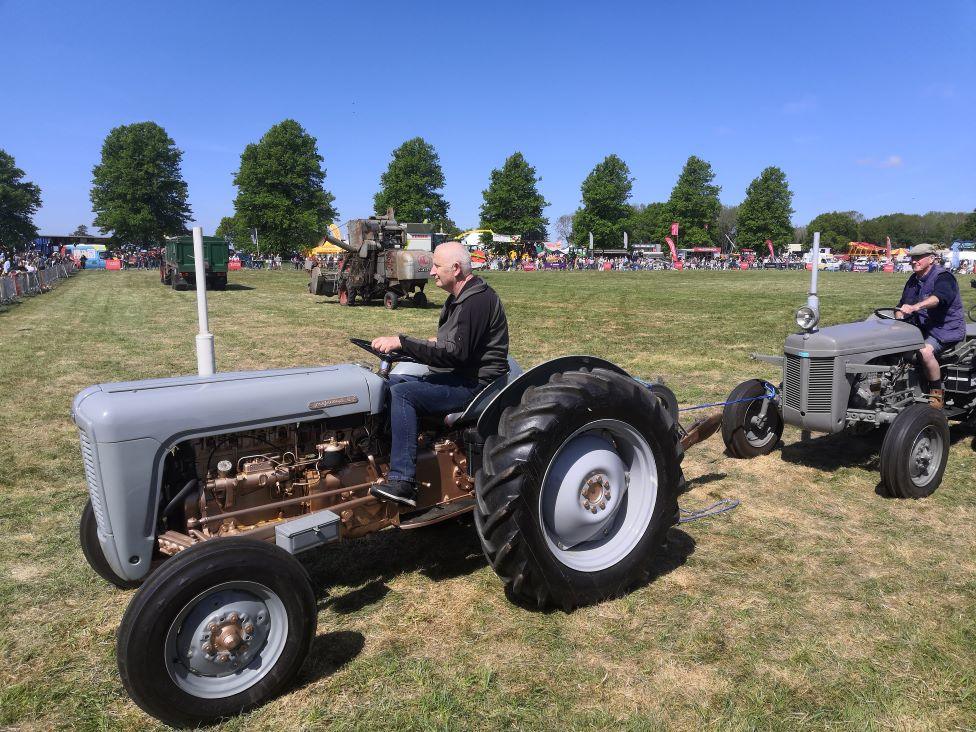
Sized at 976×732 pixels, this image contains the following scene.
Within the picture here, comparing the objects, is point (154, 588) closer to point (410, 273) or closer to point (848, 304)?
point (410, 273)

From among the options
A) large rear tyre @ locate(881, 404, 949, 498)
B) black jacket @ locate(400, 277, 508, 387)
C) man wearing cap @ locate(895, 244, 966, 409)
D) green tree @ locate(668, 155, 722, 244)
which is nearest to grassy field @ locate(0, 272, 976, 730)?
large rear tyre @ locate(881, 404, 949, 498)

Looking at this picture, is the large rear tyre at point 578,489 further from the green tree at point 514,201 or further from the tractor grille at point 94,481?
the green tree at point 514,201

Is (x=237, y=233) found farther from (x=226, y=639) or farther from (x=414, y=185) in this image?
(x=226, y=639)

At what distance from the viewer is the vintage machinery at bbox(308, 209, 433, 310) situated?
20047mm

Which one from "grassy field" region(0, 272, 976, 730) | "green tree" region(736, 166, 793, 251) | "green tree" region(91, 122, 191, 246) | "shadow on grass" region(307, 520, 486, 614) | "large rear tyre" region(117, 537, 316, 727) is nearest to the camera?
"large rear tyre" region(117, 537, 316, 727)

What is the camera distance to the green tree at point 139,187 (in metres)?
54.8

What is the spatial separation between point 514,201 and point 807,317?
2407 inches

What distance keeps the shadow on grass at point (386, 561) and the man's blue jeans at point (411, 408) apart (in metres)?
0.80

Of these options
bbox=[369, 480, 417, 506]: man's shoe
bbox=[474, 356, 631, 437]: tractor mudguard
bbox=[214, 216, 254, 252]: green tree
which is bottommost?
bbox=[369, 480, 417, 506]: man's shoe

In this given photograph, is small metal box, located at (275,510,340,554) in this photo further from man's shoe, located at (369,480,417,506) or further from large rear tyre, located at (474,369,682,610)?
large rear tyre, located at (474,369,682,610)

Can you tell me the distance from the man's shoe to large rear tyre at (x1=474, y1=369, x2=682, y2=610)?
370mm

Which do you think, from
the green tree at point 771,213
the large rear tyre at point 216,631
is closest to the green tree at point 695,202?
the green tree at point 771,213

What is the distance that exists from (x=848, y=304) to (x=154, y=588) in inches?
859

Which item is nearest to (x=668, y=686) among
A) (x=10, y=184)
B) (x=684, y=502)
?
(x=684, y=502)
